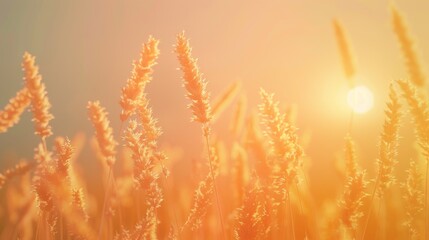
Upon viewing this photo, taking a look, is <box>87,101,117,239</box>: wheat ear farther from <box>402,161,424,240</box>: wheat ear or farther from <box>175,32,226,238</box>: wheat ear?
<box>402,161,424,240</box>: wheat ear

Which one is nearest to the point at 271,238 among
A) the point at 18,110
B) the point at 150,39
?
the point at 150,39

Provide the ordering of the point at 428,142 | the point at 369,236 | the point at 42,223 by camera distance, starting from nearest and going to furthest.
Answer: the point at 428,142, the point at 42,223, the point at 369,236

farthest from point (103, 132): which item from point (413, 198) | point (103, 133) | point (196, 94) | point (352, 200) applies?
point (413, 198)

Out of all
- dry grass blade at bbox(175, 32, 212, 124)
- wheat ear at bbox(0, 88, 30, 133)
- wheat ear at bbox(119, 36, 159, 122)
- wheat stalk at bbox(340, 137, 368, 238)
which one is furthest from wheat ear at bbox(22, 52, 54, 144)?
wheat stalk at bbox(340, 137, 368, 238)

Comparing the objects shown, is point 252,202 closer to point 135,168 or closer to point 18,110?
point 135,168

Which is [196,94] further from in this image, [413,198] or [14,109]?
[413,198]

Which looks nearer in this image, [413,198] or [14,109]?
[14,109]

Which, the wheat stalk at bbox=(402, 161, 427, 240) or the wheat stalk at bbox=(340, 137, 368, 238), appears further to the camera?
the wheat stalk at bbox=(402, 161, 427, 240)

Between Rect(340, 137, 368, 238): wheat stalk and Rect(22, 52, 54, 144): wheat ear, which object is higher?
Rect(22, 52, 54, 144): wheat ear

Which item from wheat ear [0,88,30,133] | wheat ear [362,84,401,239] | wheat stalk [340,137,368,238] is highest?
wheat ear [0,88,30,133]

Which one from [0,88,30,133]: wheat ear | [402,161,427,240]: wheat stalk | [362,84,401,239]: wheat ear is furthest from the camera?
[402,161,427,240]: wheat stalk

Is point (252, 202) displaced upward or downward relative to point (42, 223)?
downward
